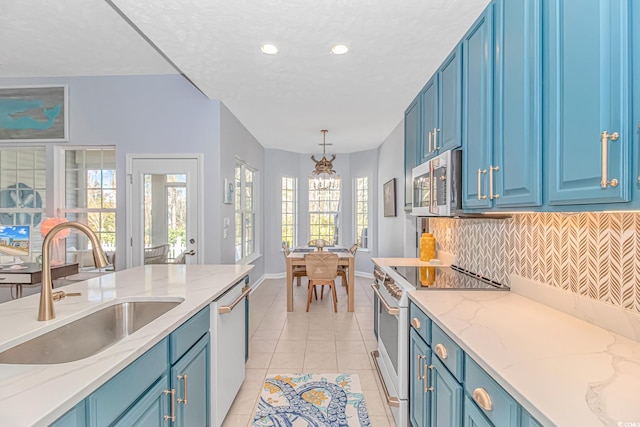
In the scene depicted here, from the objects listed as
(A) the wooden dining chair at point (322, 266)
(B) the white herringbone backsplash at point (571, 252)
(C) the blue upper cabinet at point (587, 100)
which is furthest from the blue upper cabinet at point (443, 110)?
(A) the wooden dining chair at point (322, 266)

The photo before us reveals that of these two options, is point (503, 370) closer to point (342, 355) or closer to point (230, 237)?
point (342, 355)

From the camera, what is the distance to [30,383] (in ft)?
2.79

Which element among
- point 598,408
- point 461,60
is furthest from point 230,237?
point 598,408

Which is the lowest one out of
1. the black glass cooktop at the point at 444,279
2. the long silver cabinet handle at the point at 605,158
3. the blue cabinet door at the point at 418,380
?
the blue cabinet door at the point at 418,380

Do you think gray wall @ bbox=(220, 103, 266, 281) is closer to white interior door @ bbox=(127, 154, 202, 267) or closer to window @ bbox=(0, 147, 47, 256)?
white interior door @ bbox=(127, 154, 202, 267)

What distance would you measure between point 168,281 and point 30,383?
1306mm

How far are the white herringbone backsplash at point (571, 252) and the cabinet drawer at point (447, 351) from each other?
611 mm

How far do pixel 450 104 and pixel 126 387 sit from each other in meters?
2.13

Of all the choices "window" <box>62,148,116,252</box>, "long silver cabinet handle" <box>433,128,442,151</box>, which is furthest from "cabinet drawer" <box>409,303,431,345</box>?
"window" <box>62,148,116,252</box>

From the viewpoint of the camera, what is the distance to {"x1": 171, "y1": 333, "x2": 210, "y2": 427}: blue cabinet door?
1418 millimetres

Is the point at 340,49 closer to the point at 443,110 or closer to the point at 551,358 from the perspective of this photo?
the point at 443,110

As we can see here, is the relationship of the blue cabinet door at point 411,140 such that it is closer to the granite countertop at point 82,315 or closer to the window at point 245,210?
the granite countertop at point 82,315

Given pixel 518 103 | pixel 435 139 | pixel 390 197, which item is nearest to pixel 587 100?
pixel 518 103

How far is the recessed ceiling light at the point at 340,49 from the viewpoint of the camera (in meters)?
2.53
